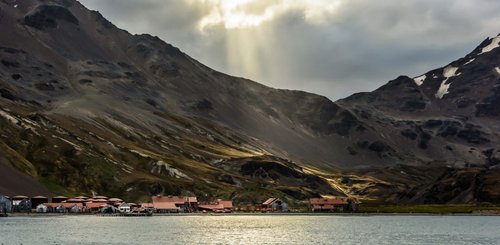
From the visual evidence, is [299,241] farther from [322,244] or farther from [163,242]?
[163,242]

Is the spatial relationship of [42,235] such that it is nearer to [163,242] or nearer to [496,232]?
[163,242]

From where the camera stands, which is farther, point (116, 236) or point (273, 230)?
point (273, 230)

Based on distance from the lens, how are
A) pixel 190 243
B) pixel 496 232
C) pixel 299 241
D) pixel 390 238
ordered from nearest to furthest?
pixel 190 243 → pixel 299 241 → pixel 390 238 → pixel 496 232

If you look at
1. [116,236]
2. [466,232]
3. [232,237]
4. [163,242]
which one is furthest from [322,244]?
[466,232]

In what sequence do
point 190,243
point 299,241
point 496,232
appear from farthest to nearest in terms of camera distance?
1. point 496,232
2. point 299,241
3. point 190,243

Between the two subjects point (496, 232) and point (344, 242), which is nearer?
point (344, 242)

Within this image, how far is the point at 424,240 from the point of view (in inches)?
5610

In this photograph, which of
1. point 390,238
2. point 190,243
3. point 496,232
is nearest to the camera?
point 190,243

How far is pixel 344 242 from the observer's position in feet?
445

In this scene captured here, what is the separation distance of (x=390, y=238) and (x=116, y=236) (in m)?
63.3

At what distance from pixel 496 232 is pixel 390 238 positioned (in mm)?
37415

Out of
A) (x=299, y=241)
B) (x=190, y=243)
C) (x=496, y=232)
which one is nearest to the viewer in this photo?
(x=190, y=243)

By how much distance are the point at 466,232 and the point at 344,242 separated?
51.4 meters

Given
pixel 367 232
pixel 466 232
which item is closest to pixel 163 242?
pixel 367 232
